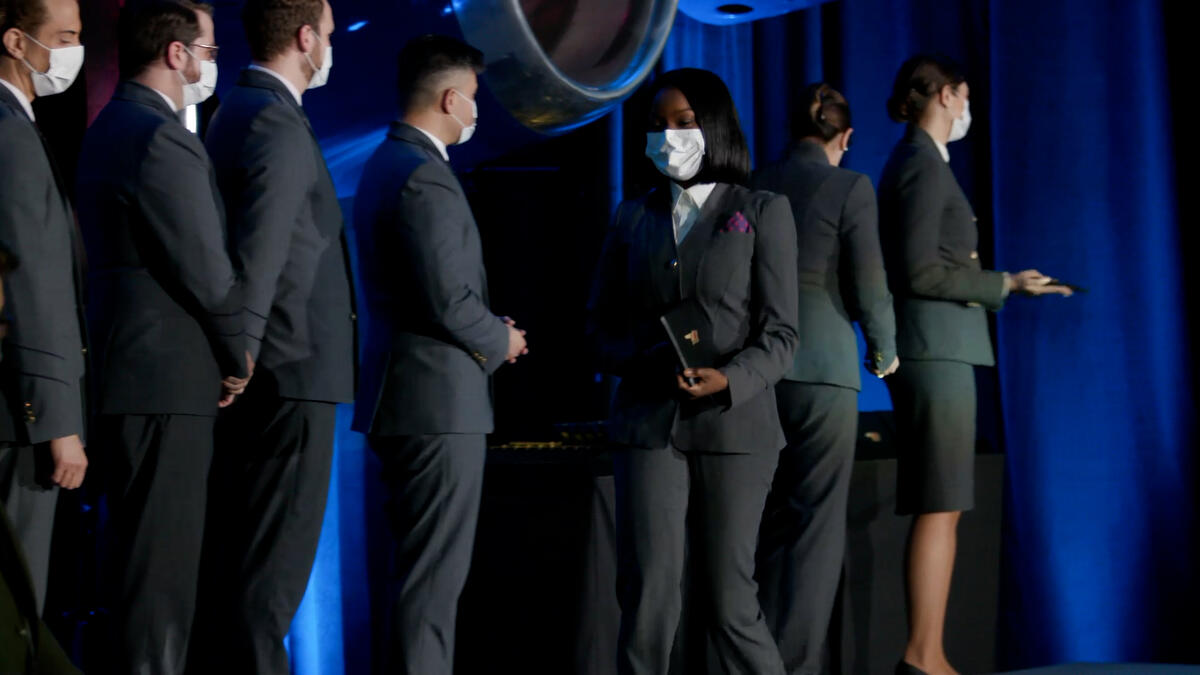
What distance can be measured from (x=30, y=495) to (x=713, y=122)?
1244mm

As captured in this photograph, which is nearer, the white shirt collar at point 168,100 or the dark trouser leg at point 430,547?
the white shirt collar at point 168,100

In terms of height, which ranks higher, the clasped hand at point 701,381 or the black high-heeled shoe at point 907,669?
the clasped hand at point 701,381

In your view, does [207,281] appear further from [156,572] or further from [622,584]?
[622,584]

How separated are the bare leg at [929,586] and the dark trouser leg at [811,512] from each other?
25 cm

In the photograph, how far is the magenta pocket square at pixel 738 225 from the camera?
93.0 inches

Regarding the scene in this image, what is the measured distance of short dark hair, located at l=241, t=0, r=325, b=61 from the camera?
2.40m

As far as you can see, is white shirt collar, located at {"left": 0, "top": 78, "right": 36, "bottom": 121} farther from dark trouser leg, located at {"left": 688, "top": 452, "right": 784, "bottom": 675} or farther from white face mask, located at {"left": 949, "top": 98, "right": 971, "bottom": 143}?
white face mask, located at {"left": 949, "top": 98, "right": 971, "bottom": 143}

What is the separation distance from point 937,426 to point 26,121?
191 cm

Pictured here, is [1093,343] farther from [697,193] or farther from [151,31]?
[151,31]

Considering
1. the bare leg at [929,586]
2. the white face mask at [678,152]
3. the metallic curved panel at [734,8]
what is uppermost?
the metallic curved panel at [734,8]

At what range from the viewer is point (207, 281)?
213 cm

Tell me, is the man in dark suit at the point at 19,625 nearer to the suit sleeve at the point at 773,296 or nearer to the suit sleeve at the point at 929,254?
the suit sleeve at the point at 773,296

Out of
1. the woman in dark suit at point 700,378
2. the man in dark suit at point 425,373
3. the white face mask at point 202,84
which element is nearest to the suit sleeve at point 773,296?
the woman in dark suit at point 700,378

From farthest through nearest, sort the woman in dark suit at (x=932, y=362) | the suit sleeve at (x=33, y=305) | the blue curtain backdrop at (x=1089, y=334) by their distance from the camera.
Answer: the blue curtain backdrop at (x=1089, y=334) → the woman in dark suit at (x=932, y=362) → the suit sleeve at (x=33, y=305)
